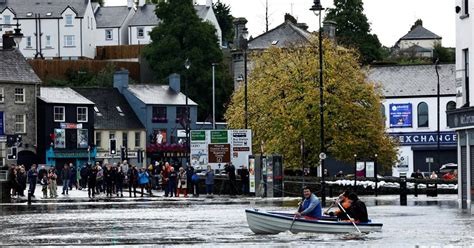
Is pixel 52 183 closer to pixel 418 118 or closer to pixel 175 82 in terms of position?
pixel 418 118

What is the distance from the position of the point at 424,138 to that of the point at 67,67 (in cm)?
5517

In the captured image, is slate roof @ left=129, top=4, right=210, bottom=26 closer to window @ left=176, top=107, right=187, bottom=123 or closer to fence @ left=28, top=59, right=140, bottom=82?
fence @ left=28, top=59, right=140, bottom=82

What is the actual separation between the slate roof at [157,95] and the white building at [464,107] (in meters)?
71.8

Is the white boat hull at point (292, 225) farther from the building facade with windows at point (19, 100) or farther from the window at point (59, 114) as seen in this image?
the window at point (59, 114)

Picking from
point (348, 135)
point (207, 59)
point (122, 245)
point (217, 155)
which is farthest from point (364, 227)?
point (207, 59)

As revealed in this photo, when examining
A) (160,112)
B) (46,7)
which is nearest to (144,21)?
(46,7)

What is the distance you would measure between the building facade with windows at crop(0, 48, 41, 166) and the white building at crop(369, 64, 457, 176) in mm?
27671

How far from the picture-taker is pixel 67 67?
15250 cm

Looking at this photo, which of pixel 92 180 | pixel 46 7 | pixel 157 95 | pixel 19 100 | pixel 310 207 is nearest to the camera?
pixel 310 207

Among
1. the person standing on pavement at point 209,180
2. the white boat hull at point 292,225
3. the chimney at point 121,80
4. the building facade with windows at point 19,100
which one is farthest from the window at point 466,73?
the chimney at point 121,80

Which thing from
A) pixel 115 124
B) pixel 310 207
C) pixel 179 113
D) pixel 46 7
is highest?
pixel 46 7

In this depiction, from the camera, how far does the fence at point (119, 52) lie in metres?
167

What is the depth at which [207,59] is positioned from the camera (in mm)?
146000

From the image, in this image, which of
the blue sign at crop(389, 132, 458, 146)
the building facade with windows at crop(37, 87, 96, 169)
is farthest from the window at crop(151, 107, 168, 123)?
the blue sign at crop(389, 132, 458, 146)
